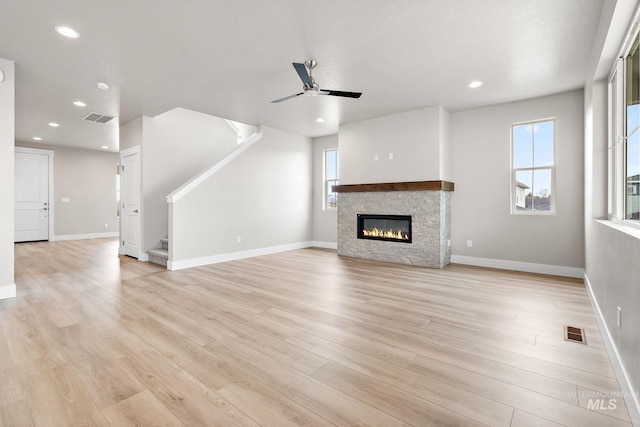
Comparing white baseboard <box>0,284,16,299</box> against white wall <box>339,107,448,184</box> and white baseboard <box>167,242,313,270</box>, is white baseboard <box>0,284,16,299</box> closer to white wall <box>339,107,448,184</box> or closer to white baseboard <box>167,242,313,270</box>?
white baseboard <box>167,242,313,270</box>

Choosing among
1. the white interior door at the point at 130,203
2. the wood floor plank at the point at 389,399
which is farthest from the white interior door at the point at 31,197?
the wood floor plank at the point at 389,399

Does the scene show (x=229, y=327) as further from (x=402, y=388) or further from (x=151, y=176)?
(x=151, y=176)

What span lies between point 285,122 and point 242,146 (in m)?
0.98

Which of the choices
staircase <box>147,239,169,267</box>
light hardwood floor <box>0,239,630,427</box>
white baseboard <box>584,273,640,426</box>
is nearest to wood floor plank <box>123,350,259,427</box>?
light hardwood floor <box>0,239,630,427</box>

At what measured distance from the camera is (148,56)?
3.43 metres

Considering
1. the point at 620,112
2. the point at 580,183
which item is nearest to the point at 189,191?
the point at 620,112

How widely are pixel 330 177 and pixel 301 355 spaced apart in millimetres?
5719

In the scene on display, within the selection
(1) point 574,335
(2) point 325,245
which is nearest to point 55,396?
(1) point 574,335

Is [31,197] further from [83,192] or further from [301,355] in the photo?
[301,355]

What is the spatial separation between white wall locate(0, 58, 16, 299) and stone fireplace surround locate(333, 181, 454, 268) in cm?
481

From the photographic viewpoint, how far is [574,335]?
8.24 feet

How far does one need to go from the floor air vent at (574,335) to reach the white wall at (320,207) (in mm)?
5097

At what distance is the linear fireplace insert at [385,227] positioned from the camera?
555 centimetres

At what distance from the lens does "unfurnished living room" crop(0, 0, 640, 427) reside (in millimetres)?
1798
